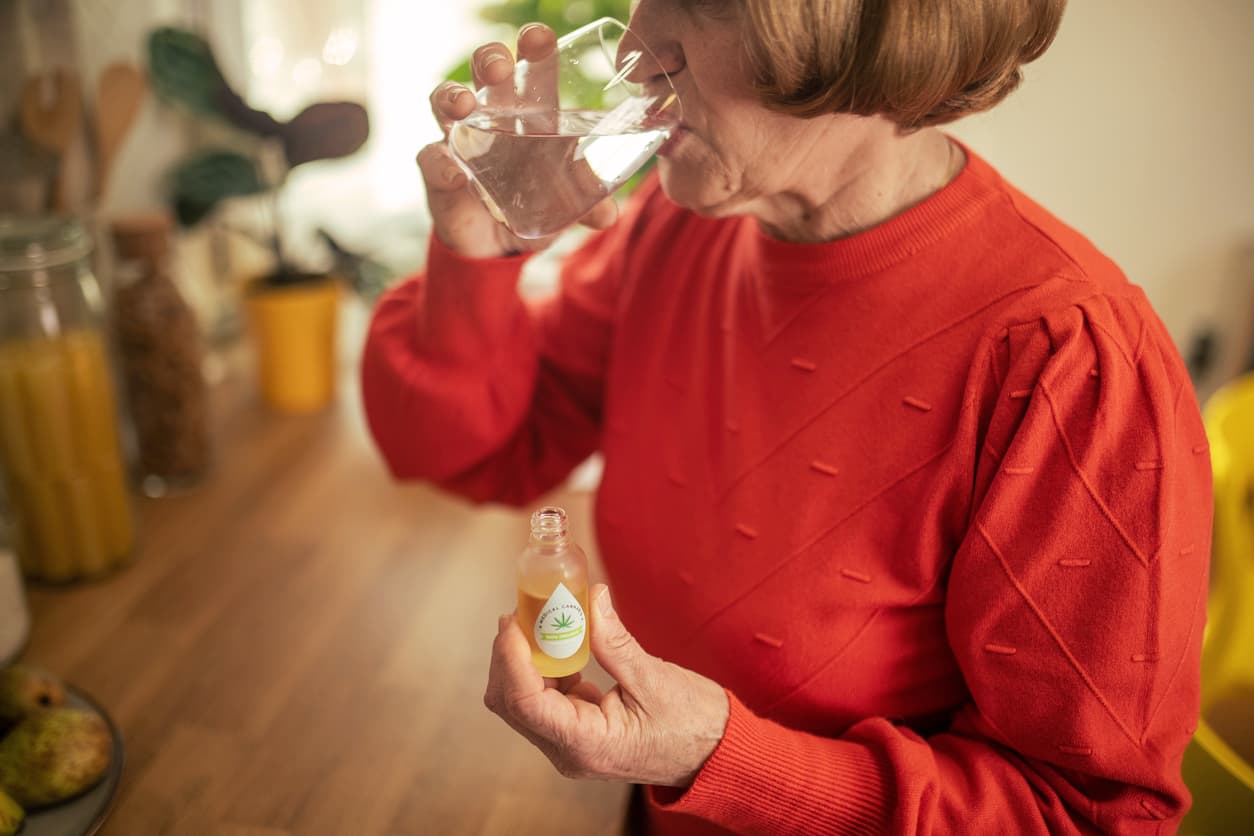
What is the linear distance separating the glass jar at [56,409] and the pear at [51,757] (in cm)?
34

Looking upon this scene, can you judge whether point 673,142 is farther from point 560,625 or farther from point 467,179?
point 560,625

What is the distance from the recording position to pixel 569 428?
1081 mm

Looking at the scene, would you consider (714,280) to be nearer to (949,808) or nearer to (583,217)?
(583,217)

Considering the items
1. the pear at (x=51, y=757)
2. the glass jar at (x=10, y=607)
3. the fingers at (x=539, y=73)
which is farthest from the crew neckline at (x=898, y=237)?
the glass jar at (x=10, y=607)

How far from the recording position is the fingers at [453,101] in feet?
2.23

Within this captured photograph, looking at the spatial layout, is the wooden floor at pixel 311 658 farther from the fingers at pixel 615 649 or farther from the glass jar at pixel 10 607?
the fingers at pixel 615 649

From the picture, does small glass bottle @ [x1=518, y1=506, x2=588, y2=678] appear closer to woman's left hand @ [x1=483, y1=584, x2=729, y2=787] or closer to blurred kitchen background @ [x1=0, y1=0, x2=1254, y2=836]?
woman's left hand @ [x1=483, y1=584, x2=729, y2=787]

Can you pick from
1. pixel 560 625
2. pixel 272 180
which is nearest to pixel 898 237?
pixel 560 625

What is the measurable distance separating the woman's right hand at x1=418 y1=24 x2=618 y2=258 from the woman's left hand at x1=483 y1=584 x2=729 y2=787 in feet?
1.11

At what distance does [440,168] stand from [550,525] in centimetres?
33

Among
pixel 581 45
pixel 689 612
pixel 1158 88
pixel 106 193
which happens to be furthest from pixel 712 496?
pixel 1158 88

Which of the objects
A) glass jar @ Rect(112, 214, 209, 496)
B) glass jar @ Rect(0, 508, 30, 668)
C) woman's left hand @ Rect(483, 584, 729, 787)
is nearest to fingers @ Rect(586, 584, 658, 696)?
woman's left hand @ Rect(483, 584, 729, 787)

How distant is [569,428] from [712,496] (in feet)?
0.95

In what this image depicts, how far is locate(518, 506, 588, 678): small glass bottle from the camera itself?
0.59m
